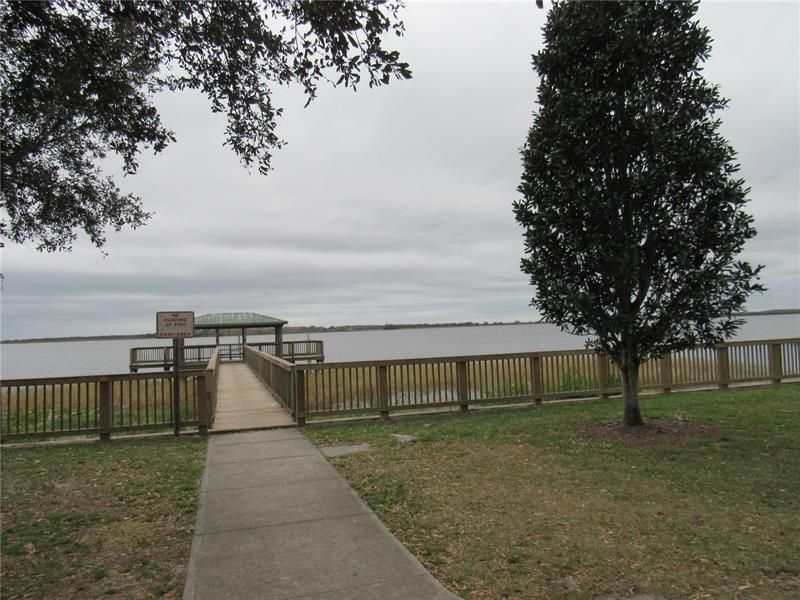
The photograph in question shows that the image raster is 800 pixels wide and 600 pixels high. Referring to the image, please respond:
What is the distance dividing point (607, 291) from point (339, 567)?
18.8ft

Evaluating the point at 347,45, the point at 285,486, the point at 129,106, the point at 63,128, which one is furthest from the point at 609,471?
the point at 63,128

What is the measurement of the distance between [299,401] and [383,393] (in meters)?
1.52

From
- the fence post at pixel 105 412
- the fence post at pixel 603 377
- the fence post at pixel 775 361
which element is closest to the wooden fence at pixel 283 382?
the fence post at pixel 105 412

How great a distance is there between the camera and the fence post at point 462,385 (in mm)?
10727

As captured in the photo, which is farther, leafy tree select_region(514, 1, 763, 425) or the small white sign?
the small white sign

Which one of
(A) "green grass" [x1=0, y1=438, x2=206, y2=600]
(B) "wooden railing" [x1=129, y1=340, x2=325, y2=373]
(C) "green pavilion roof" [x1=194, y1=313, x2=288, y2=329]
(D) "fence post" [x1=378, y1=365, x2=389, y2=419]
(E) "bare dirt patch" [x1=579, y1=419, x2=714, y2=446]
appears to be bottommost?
(A) "green grass" [x1=0, y1=438, x2=206, y2=600]

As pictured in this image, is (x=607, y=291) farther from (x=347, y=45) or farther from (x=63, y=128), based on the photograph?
(x=63, y=128)

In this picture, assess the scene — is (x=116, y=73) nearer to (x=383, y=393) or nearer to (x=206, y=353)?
(x=383, y=393)

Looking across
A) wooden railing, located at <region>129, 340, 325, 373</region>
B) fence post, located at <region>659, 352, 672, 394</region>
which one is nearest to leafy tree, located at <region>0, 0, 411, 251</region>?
fence post, located at <region>659, 352, 672, 394</region>

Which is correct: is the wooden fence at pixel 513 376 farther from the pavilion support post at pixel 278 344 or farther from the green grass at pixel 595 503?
the pavilion support post at pixel 278 344

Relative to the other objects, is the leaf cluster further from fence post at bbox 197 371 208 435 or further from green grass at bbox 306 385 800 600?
fence post at bbox 197 371 208 435

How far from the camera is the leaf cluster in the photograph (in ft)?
23.9

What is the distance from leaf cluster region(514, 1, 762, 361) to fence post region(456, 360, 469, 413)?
305cm

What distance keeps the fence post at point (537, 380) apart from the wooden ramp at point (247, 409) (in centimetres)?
477
